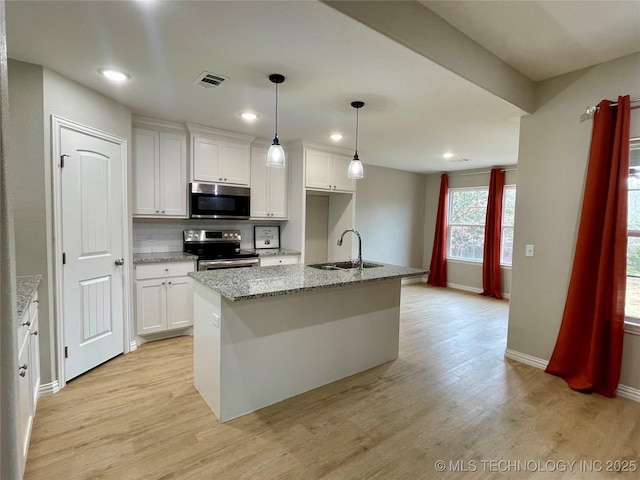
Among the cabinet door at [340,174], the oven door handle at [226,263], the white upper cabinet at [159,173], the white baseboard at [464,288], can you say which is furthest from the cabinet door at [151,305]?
the white baseboard at [464,288]

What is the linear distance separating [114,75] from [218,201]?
1.74 m

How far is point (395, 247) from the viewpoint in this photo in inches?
271

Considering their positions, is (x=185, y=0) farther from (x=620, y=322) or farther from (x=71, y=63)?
(x=620, y=322)

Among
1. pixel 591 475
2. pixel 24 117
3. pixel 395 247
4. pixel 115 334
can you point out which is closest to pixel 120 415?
pixel 115 334

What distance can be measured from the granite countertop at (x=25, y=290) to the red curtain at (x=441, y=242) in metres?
6.40

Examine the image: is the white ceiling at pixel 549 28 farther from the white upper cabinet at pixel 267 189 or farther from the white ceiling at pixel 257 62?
the white upper cabinet at pixel 267 189

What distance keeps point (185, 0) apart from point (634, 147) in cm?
328

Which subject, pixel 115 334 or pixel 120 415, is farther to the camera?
pixel 115 334

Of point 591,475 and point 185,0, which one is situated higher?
point 185,0

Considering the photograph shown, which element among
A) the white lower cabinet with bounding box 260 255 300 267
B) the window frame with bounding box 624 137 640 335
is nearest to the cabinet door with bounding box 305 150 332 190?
the white lower cabinet with bounding box 260 255 300 267

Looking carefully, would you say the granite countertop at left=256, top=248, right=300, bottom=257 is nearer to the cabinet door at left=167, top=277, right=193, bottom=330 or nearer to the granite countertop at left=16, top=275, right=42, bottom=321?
the cabinet door at left=167, top=277, right=193, bottom=330

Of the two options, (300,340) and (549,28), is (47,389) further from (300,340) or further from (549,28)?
(549,28)

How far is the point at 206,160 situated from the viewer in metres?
3.91

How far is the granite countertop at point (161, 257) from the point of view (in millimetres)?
3370
